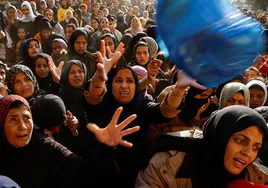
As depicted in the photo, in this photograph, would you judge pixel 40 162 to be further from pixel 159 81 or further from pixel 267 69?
pixel 267 69

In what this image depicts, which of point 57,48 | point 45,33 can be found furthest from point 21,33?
point 57,48

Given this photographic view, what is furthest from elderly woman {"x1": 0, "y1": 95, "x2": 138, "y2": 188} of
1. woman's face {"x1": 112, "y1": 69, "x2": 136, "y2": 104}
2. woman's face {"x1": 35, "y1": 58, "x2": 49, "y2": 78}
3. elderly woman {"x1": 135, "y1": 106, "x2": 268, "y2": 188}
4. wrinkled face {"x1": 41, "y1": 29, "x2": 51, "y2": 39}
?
wrinkled face {"x1": 41, "y1": 29, "x2": 51, "y2": 39}

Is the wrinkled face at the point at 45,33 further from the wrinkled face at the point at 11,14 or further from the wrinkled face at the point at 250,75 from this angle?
the wrinkled face at the point at 250,75

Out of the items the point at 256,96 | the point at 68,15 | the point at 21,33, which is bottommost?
the point at 256,96

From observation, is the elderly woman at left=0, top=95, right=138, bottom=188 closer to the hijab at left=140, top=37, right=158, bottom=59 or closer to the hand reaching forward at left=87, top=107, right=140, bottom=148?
the hand reaching forward at left=87, top=107, right=140, bottom=148

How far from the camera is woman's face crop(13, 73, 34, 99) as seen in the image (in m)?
3.17

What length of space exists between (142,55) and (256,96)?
160 cm

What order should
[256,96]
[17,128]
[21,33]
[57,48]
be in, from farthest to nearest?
[21,33] → [57,48] → [256,96] → [17,128]

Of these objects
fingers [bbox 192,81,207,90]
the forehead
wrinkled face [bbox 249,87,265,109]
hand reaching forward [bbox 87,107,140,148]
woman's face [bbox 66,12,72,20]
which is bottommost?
wrinkled face [bbox 249,87,265,109]

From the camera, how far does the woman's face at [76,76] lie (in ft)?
11.4

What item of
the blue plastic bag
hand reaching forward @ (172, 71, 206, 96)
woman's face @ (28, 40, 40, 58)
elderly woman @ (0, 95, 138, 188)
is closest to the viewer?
the blue plastic bag

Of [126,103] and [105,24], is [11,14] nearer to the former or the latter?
[105,24]

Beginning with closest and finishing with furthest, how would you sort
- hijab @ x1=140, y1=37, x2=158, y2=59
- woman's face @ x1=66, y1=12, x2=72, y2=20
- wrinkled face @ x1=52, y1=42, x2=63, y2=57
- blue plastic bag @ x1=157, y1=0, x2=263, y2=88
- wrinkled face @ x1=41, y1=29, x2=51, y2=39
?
1. blue plastic bag @ x1=157, y1=0, x2=263, y2=88
2. hijab @ x1=140, y1=37, x2=158, y2=59
3. wrinkled face @ x1=52, y1=42, x2=63, y2=57
4. wrinkled face @ x1=41, y1=29, x2=51, y2=39
5. woman's face @ x1=66, y1=12, x2=72, y2=20

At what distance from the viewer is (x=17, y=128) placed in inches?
82.4
